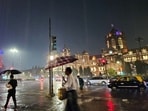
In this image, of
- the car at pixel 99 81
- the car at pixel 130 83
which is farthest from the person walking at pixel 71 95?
the car at pixel 99 81

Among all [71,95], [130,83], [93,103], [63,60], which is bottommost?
[93,103]

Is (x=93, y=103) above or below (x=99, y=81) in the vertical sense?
below

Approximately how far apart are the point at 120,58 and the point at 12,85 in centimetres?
12616

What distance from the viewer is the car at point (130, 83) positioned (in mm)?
27175

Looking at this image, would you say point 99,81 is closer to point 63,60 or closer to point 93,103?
point 63,60

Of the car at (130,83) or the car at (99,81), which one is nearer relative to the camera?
the car at (130,83)

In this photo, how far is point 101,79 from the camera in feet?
139

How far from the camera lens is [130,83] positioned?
28.0 m

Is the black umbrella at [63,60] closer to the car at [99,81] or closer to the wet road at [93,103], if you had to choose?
the wet road at [93,103]

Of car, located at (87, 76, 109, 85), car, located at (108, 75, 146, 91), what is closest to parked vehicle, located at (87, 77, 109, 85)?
car, located at (87, 76, 109, 85)

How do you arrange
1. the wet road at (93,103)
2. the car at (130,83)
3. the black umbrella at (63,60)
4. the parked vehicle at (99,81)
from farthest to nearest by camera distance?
the parked vehicle at (99,81)
the car at (130,83)
the black umbrella at (63,60)
the wet road at (93,103)

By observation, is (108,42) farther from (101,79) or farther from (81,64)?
(101,79)

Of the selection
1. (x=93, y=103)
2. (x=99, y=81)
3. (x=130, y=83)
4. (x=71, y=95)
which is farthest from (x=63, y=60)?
(x=99, y=81)

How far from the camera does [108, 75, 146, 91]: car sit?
2717cm
